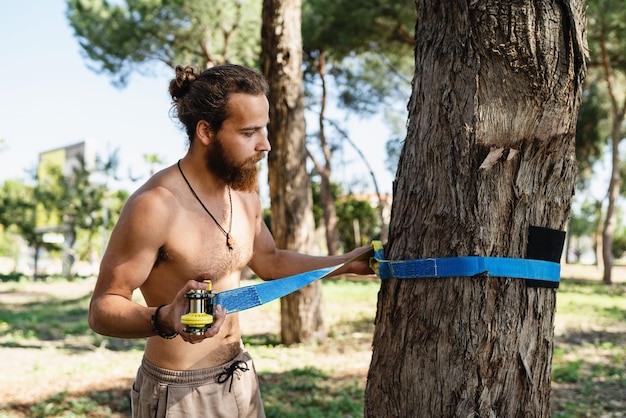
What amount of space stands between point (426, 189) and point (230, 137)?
753 millimetres

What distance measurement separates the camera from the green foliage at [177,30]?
51.8ft

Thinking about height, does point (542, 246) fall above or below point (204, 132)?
below

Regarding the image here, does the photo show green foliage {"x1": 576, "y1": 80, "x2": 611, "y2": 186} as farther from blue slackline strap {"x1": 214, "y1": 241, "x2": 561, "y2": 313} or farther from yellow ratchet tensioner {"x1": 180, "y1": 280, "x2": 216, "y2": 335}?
yellow ratchet tensioner {"x1": 180, "y1": 280, "x2": 216, "y2": 335}

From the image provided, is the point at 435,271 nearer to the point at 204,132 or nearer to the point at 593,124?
the point at 204,132

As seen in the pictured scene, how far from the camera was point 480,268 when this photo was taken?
1896 millimetres

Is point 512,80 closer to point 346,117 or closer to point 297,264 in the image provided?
point 297,264

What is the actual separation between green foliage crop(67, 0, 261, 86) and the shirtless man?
543 inches

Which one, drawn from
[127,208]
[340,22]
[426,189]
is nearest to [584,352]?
[426,189]

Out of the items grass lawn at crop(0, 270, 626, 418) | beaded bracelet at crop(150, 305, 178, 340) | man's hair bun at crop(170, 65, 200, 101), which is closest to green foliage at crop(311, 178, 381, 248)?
grass lawn at crop(0, 270, 626, 418)

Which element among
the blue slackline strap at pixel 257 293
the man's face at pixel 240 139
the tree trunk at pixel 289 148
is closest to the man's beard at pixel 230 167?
the man's face at pixel 240 139

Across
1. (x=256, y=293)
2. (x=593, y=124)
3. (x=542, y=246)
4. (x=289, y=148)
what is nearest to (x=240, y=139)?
(x=256, y=293)

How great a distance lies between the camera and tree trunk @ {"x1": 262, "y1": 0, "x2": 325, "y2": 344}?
699 centimetres

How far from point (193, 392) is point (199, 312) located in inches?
28.3

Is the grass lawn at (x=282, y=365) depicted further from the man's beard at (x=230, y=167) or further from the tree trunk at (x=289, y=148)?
the man's beard at (x=230, y=167)
